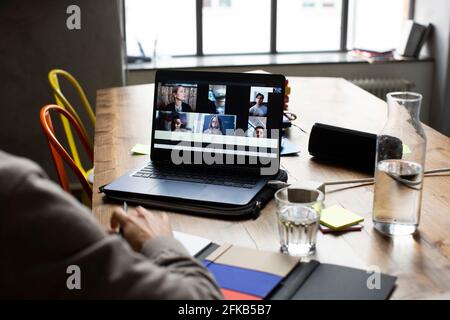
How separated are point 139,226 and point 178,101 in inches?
22.1

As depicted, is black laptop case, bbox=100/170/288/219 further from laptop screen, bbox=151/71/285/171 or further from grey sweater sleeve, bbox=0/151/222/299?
grey sweater sleeve, bbox=0/151/222/299

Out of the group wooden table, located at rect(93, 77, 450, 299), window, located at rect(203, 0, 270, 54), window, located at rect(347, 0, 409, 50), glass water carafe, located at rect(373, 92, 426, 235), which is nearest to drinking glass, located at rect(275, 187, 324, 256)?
wooden table, located at rect(93, 77, 450, 299)

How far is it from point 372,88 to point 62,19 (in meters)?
1.92

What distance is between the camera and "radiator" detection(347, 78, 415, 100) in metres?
4.03

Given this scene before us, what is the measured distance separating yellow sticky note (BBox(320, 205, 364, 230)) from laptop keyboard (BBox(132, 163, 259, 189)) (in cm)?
21

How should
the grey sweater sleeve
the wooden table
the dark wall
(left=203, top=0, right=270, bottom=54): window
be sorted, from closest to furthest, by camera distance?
the grey sweater sleeve < the wooden table < the dark wall < (left=203, top=0, right=270, bottom=54): window

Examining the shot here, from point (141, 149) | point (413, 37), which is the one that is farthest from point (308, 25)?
point (141, 149)

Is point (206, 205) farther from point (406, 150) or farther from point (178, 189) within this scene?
point (406, 150)

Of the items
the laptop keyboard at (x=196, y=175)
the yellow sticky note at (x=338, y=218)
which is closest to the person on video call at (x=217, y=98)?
the laptop keyboard at (x=196, y=175)

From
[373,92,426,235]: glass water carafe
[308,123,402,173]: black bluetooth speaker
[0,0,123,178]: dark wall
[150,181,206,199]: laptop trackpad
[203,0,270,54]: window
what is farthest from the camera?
[203,0,270,54]: window

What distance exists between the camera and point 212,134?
1.63 meters

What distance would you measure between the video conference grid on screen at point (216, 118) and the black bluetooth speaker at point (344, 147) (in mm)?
254
